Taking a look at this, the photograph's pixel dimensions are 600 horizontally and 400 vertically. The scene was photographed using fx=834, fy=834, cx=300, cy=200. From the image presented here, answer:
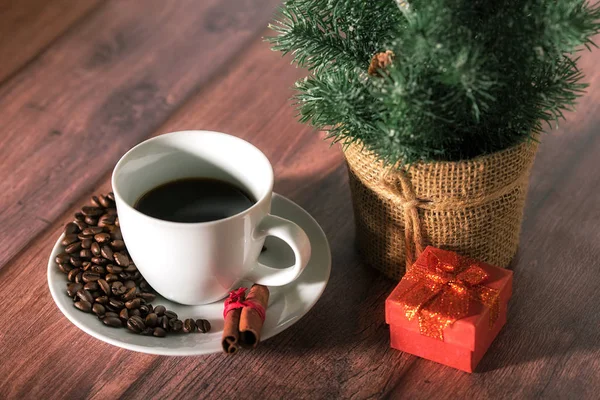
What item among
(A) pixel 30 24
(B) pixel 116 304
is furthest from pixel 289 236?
(A) pixel 30 24

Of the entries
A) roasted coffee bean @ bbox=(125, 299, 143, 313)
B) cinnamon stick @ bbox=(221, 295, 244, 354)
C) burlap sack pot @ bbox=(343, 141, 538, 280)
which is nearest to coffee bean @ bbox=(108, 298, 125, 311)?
roasted coffee bean @ bbox=(125, 299, 143, 313)

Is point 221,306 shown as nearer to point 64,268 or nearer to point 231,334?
point 231,334

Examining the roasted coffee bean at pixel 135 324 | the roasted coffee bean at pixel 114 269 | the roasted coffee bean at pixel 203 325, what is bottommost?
the roasted coffee bean at pixel 114 269

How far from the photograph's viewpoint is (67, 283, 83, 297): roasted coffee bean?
2.85 ft

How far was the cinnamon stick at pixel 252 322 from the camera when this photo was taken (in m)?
0.82

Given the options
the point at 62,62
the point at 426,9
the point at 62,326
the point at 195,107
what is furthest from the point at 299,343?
the point at 62,62

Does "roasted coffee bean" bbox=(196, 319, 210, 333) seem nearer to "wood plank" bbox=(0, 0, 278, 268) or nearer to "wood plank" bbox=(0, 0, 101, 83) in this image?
"wood plank" bbox=(0, 0, 278, 268)

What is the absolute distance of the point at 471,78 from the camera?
70 cm

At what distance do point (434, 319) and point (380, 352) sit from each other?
0.26 feet

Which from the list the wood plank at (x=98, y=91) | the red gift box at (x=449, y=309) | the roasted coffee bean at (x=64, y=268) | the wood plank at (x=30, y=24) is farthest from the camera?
the wood plank at (x=30, y=24)

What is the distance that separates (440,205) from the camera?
2.76 feet

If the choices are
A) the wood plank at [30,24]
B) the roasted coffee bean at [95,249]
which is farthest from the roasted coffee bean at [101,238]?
the wood plank at [30,24]

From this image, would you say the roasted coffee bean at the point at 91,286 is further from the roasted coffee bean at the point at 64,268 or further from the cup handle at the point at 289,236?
the cup handle at the point at 289,236

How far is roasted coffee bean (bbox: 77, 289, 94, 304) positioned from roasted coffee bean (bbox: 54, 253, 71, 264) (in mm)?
51
